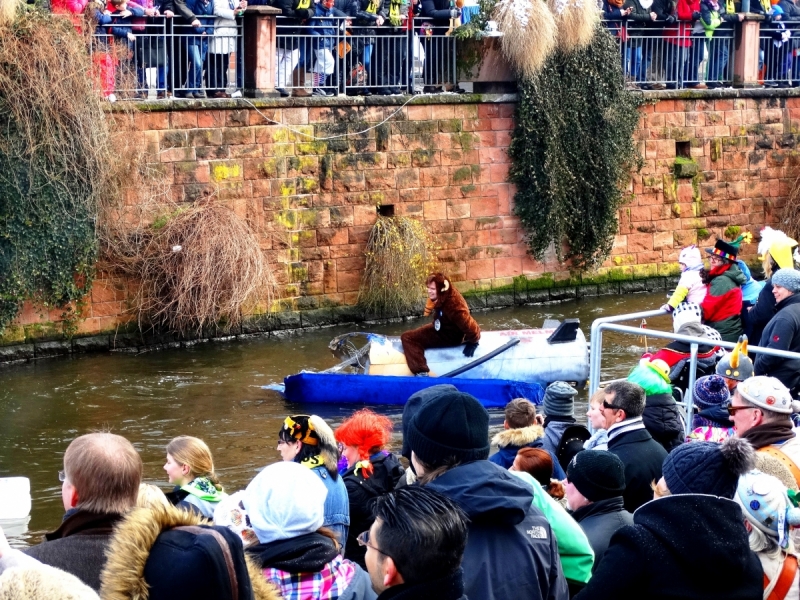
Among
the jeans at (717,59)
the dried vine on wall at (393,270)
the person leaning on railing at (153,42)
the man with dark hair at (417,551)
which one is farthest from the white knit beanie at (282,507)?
the jeans at (717,59)

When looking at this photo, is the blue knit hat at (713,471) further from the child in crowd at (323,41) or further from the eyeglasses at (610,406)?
the child in crowd at (323,41)

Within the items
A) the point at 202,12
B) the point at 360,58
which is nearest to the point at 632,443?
the point at 202,12

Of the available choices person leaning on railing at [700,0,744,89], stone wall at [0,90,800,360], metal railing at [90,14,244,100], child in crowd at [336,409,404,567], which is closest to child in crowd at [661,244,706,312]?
child in crowd at [336,409,404,567]

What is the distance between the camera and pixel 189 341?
15.5 metres

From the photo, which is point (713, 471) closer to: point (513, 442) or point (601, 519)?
point (601, 519)

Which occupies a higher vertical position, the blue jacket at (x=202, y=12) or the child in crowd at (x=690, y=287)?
the blue jacket at (x=202, y=12)

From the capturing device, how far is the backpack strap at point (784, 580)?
3713 millimetres

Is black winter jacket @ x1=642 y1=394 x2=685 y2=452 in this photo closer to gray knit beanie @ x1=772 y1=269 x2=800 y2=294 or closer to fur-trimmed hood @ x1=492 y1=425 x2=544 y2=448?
fur-trimmed hood @ x1=492 y1=425 x2=544 y2=448

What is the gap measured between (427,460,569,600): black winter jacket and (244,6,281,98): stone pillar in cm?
1314

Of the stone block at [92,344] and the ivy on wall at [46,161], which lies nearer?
the ivy on wall at [46,161]

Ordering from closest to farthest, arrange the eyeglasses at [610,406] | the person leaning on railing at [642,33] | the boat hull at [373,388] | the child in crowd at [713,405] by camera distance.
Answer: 1. the eyeglasses at [610,406]
2. the child in crowd at [713,405]
3. the boat hull at [373,388]
4. the person leaning on railing at [642,33]

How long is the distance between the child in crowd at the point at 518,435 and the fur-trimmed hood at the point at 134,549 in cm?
283

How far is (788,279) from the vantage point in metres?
8.04

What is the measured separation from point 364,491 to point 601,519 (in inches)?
45.3
